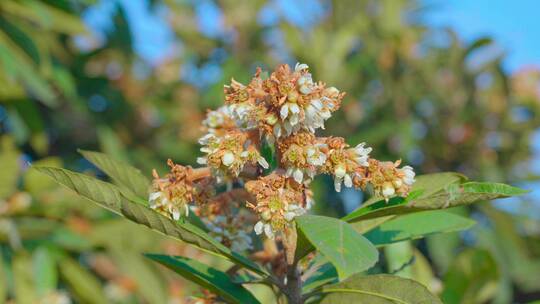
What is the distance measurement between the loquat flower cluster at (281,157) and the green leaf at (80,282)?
1532mm

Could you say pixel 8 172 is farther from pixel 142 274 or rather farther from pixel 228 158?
pixel 228 158

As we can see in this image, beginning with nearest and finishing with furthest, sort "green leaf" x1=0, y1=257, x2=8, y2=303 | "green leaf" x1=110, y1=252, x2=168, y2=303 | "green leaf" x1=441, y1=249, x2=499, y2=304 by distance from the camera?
"green leaf" x1=441, y1=249, x2=499, y2=304, "green leaf" x1=0, y1=257, x2=8, y2=303, "green leaf" x1=110, y1=252, x2=168, y2=303

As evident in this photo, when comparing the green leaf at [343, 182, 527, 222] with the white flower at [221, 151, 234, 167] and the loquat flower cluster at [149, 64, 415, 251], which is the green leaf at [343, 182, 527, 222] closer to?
the loquat flower cluster at [149, 64, 415, 251]

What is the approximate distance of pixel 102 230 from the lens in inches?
91.2

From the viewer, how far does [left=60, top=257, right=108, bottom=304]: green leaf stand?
7.23 ft

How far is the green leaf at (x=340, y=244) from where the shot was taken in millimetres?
629

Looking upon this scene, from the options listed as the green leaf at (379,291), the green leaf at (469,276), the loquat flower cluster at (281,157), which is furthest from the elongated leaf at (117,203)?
the green leaf at (469,276)

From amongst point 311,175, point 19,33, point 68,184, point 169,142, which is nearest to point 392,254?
point 311,175

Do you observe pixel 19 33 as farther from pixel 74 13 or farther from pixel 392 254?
pixel 392 254

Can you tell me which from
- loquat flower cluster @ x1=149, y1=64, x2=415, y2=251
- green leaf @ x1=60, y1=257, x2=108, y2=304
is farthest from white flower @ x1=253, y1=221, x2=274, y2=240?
green leaf @ x1=60, y1=257, x2=108, y2=304

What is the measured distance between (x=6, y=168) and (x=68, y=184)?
1.44m

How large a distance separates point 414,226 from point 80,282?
1.56 meters

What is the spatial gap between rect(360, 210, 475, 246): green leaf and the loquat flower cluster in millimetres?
139

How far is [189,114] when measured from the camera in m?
3.51
